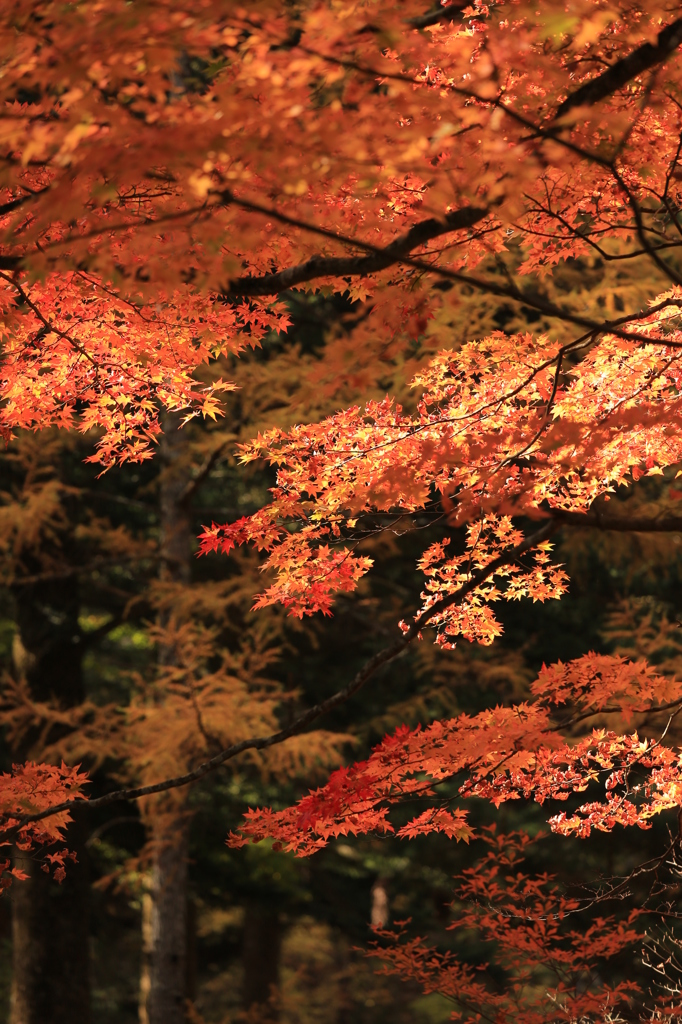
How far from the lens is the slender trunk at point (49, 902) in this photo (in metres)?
9.23

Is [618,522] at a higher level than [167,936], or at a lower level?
higher

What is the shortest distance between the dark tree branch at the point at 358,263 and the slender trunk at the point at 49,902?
7118 millimetres

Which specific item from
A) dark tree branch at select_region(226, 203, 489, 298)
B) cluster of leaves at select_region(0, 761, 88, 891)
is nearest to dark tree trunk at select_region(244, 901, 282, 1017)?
cluster of leaves at select_region(0, 761, 88, 891)

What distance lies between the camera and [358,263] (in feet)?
11.1

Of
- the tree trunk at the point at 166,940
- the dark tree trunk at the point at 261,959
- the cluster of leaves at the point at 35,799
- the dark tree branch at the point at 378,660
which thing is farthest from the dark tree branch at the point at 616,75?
the dark tree trunk at the point at 261,959

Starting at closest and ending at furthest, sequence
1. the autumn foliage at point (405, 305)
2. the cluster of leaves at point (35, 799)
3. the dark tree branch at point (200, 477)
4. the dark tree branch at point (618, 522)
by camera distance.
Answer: the autumn foliage at point (405, 305)
the dark tree branch at point (618, 522)
the cluster of leaves at point (35, 799)
the dark tree branch at point (200, 477)

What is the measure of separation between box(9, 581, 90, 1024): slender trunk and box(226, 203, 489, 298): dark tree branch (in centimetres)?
712

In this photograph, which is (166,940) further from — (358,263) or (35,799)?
(358,263)

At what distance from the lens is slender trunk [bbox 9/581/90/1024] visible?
923 centimetres

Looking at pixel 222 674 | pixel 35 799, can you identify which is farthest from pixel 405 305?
pixel 222 674

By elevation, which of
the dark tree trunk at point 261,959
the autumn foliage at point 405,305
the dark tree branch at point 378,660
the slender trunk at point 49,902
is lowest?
the dark tree trunk at point 261,959

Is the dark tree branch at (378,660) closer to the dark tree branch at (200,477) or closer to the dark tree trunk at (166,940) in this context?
the dark tree branch at (200,477)

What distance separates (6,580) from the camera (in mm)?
9539

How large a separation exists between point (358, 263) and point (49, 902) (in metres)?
8.36
